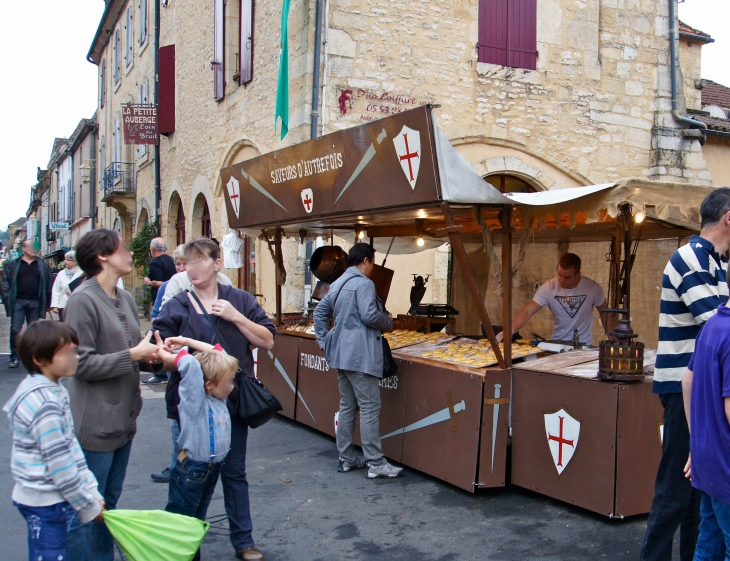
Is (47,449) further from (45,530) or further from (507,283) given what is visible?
(507,283)

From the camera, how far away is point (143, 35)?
19500mm

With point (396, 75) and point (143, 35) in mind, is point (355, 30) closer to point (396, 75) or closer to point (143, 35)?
point (396, 75)

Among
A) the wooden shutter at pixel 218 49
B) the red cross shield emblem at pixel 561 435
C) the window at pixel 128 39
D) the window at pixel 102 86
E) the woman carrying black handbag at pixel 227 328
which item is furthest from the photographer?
the window at pixel 102 86

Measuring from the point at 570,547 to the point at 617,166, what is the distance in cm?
899

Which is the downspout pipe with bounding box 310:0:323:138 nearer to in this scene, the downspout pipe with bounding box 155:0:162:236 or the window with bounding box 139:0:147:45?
the downspout pipe with bounding box 155:0:162:236

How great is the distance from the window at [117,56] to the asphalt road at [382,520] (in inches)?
831

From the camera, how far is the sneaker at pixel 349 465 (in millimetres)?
5371

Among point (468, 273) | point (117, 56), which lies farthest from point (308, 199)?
point (117, 56)

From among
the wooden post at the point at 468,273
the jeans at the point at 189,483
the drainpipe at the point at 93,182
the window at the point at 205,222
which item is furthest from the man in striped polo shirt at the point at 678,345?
the drainpipe at the point at 93,182

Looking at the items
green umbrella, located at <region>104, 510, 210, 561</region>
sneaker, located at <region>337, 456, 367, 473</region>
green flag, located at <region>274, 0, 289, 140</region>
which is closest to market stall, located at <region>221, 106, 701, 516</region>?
sneaker, located at <region>337, 456, 367, 473</region>

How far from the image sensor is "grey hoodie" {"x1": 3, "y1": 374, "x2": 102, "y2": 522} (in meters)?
2.51

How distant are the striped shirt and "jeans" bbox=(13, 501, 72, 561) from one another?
8.82 feet

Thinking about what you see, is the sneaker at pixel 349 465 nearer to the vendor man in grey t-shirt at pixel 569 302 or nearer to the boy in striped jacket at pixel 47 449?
the vendor man in grey t-shirt at pixel 569 302

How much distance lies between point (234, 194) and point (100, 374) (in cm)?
494
